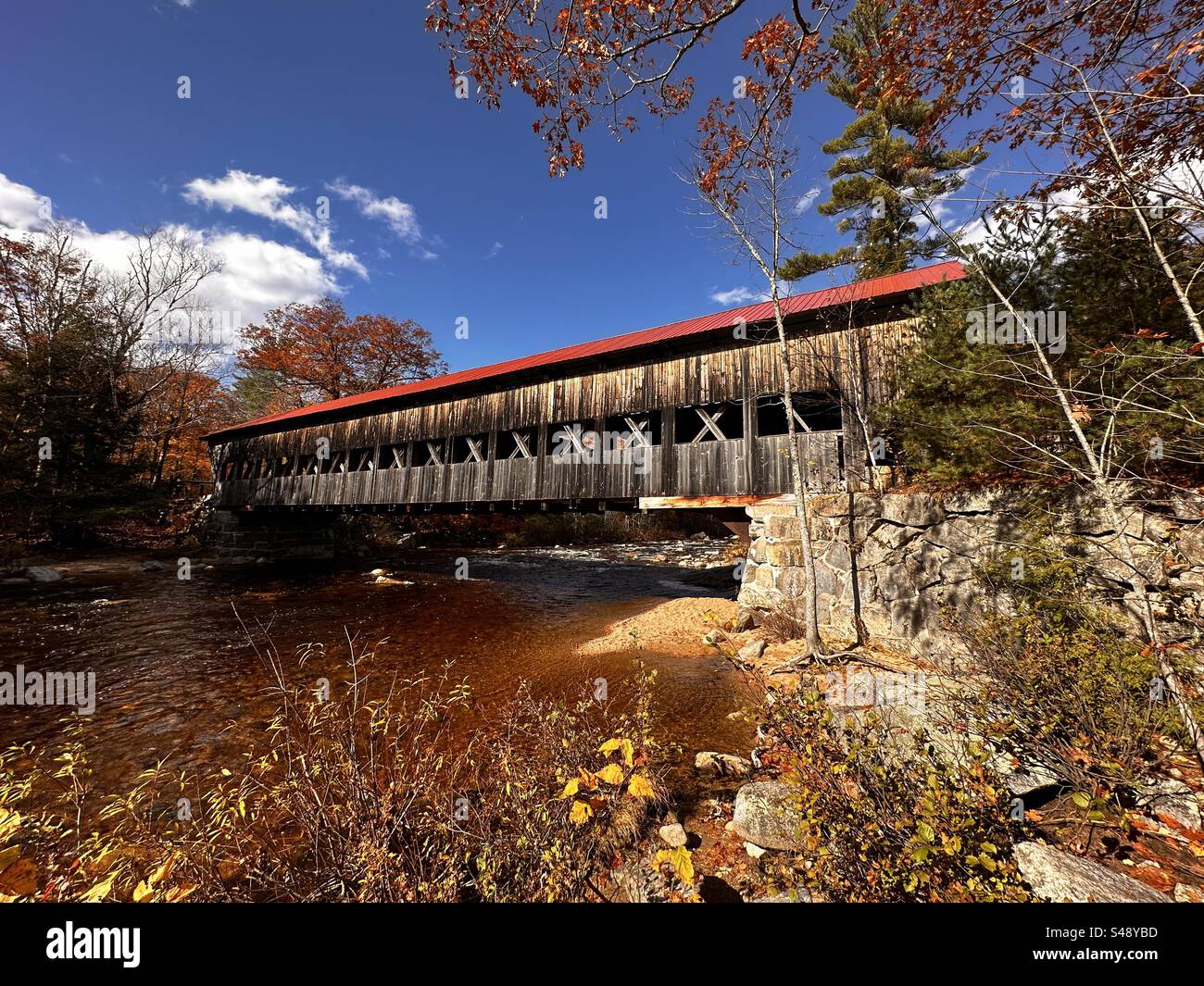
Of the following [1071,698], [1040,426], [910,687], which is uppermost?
[1040,426]

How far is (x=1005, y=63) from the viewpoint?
13.2 ft

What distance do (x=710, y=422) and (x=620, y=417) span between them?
235 cm

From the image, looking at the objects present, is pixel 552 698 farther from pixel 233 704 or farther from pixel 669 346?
pixel 669 346

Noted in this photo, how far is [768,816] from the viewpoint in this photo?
9.50 ft

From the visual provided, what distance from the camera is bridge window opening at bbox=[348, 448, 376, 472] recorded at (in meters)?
15.5

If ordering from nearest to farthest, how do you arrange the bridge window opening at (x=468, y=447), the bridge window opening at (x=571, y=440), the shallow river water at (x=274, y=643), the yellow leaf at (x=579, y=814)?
the yellow leaf at (x=579, y=814) → the shallow river water at (x=274, y=643) → the bridge window opening at (x=571, y=440) → the bridge window opening at (x=468, y=447)

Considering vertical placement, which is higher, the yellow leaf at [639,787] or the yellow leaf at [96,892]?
the yellow leaf at [96,892]

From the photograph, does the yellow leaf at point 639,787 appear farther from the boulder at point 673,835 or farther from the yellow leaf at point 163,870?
the yellow leaf at point 163,870

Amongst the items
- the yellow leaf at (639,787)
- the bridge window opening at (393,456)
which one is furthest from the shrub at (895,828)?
the bridge window opening at (393,456)

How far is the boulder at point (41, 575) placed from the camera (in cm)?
1262

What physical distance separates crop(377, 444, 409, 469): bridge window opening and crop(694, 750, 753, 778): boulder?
44.2 feet

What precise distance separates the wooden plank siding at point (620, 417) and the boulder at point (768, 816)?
18.8 ft
